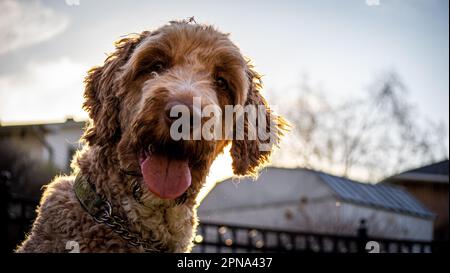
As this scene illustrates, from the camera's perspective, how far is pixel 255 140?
11.2ft

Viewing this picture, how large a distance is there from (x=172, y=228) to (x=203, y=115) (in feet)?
2.35

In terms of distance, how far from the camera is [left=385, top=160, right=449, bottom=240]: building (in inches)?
993

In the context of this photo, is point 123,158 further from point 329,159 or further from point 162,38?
point 329,159

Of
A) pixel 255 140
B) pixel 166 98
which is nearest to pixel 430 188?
pixel 255 140

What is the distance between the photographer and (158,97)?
2631 mm

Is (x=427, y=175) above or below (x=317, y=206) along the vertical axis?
above

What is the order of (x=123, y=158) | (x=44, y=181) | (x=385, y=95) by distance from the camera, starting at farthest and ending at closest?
(x=385, y=95)
(x=44, y=181)
(x=123, y=158)

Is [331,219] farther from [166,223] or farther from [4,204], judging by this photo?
[166,223]

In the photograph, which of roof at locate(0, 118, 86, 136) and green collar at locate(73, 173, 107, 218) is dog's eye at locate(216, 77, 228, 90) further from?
roof at locate(0, 118, 86, 136)

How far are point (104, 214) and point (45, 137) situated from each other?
69.3 ft

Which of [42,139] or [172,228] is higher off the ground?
[42,139]

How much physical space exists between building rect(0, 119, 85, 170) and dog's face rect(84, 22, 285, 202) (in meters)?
17.6

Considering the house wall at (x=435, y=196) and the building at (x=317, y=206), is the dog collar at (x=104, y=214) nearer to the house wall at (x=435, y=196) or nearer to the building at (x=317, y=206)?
the building at (x=317, y=206)

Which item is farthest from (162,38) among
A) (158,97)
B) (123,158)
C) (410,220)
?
(410,220)
